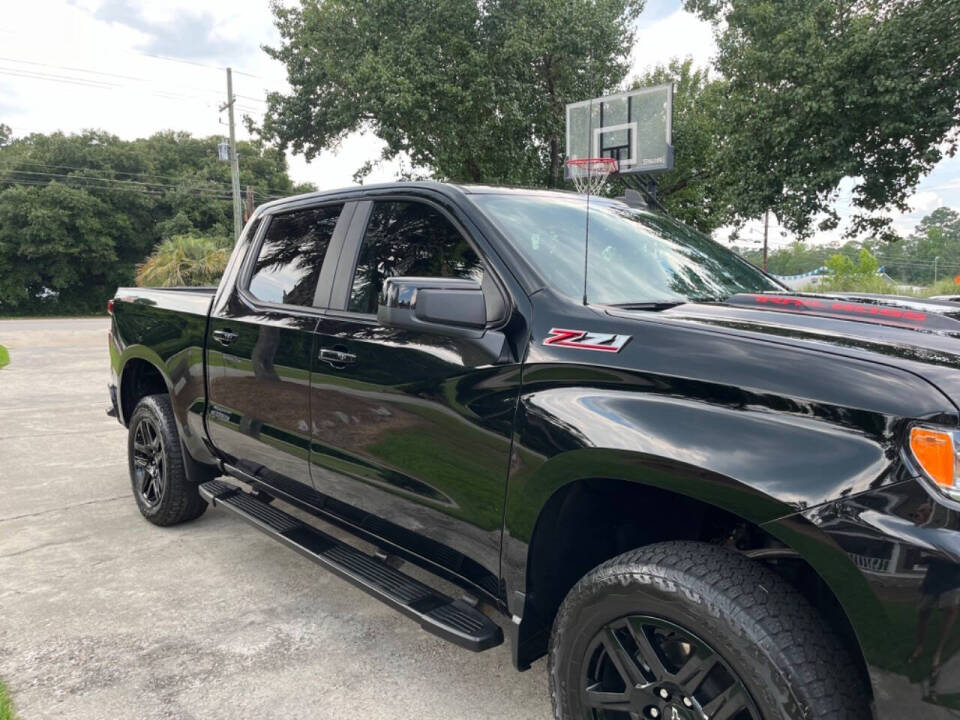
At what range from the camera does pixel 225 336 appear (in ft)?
11.2

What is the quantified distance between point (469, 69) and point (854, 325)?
21.1m

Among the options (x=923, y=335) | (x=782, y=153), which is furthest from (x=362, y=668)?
(x=782, y=153)

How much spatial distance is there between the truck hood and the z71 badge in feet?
0.33

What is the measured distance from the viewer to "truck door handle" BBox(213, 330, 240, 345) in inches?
132

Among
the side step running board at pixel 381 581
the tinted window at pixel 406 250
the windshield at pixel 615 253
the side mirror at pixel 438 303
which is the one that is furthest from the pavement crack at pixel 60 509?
the windshield at pixel 615 253

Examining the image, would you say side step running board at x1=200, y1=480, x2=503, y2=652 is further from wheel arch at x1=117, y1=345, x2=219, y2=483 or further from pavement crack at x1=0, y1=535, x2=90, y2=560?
pavement crack at x1=0, y1=535, x2=90, y2=560

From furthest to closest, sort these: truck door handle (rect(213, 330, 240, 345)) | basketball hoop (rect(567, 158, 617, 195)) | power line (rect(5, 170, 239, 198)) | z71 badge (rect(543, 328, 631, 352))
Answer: power line (rect(5, 170, 239, 198)), basketball hoop (rect(567, 158, 617, 195)), truck door handle (rect(213, 330, 240, 345)), z71 badge (rect(543, 328, 631, 352))

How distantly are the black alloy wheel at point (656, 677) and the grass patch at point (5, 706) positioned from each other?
1.96 m

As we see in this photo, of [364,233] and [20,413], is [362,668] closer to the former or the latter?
[364,233]

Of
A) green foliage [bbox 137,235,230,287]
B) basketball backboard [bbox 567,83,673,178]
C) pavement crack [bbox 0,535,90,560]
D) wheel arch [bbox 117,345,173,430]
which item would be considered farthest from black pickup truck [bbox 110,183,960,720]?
green foliage [bbox 137,235,230,287]

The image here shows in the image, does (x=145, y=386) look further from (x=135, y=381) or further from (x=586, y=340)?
(x=586, y=340)

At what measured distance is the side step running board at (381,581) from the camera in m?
2.19

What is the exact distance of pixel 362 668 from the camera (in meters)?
2.71

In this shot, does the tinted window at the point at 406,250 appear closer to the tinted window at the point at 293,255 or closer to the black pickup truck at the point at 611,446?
the black pickup truck at the point at 611,446
